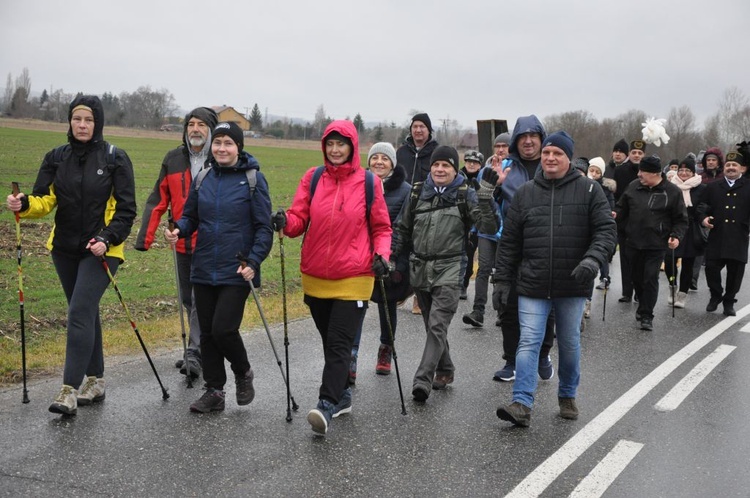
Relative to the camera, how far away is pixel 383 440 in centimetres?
532

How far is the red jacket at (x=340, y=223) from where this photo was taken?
556 centimetres

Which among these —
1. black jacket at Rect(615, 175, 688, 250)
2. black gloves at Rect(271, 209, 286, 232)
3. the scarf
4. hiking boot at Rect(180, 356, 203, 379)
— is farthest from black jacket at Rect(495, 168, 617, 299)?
the scarf

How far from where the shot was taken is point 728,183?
11.2 meters

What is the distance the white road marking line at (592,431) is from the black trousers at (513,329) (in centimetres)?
73

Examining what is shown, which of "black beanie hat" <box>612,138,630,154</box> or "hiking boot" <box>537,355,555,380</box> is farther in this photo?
"black beanie hat" <box>612,138,630,154</box>

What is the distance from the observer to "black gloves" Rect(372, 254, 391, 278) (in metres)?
5.54

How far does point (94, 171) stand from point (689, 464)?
455 cm

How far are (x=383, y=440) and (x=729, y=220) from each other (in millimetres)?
7772

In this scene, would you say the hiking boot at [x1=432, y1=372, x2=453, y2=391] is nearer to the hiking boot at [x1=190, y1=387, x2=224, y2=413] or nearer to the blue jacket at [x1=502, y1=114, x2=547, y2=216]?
the blue jacket at [x1=502, y1=114, x2=547, y2=216]

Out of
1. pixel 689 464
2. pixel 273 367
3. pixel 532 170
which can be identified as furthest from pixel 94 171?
pixel 689 464

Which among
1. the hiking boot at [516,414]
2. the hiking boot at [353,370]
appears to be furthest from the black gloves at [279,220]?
the hiking boot at [516,414]

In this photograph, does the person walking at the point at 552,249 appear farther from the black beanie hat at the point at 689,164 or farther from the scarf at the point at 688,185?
the black beanie hat at the point at 689,164

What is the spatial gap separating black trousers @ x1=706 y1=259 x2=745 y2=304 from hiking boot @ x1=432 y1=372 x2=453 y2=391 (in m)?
5.82

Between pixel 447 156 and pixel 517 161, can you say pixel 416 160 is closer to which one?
pixel 517 161
